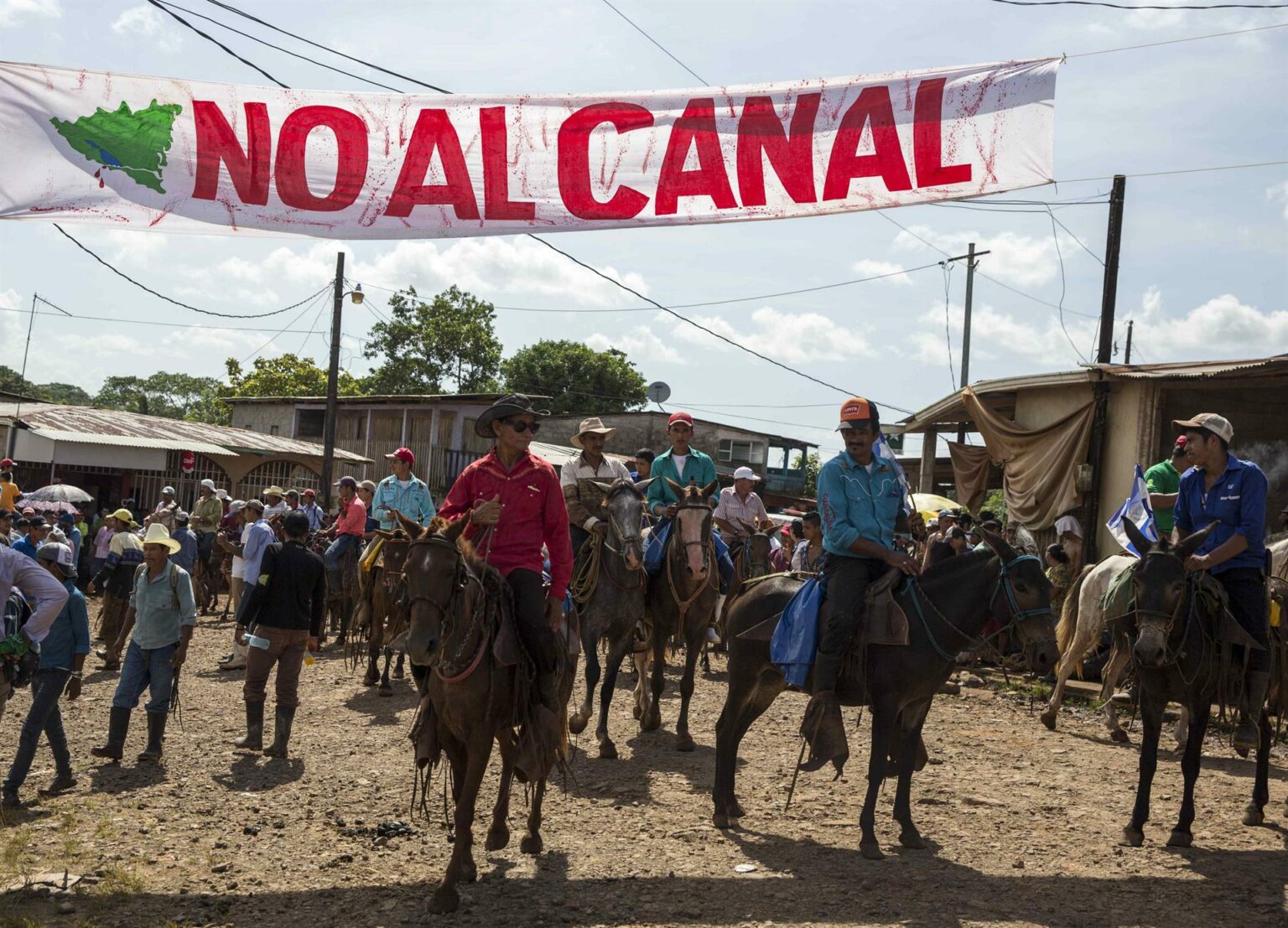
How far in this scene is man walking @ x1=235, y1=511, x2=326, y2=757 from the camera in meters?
9.61

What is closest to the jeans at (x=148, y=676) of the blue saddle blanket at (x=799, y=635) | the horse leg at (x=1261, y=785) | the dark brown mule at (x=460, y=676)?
the dark brown mule at (x=460, y=676)

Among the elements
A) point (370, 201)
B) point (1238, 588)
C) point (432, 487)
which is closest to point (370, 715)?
point (370, 201)

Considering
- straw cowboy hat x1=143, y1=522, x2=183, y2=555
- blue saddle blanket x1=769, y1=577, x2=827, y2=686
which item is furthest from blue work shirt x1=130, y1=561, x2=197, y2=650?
blue saddle blanket x1=769, y1=577, x2=827, y2=686

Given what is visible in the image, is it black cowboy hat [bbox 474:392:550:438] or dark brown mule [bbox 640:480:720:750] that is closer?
black cowboy hat [bbox 474:392:550:438]

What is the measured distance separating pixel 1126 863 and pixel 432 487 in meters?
31.2

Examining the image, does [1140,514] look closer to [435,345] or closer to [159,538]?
[159,538]

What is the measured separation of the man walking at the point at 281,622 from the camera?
9609mm

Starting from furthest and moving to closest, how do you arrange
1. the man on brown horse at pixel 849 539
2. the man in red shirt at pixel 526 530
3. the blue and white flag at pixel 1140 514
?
the blue and white flag at pixel 1140 514 → the man on brown horse at pixel 849 539 → the man in red shirt at pixel 526 530

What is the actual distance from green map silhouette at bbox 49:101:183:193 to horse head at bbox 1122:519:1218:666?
22.8 ft

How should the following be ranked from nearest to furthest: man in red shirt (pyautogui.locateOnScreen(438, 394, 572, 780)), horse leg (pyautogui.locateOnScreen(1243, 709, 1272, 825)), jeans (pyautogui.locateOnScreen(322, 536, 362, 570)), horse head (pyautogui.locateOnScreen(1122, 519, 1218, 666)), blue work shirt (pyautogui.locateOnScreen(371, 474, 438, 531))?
man in red shirt (pyautogui.locateOnScreen(438, 394, 572, 780)) → horse head (pyautogui.locateOnScreen(1122, 519, 1218, 666)) → horse leg (pyautogui.locateOnScreen(1243, 709, 1272, 825)) → blue work shirt (pyautogui.locateOnScreen(371, 474, 438, 531)) → jeans (pyautogui.locateOnScreen(322, 536, 362, 570))

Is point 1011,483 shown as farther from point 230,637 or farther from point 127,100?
point 127,100

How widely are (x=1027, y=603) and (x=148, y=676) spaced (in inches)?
278

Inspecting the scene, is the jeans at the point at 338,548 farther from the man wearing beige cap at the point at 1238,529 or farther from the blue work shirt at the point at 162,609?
the man wearing beige cap at the point at 1238,529

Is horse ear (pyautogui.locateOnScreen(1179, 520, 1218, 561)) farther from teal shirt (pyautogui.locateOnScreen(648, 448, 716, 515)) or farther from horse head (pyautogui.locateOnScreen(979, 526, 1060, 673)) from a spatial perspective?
teal shirt (pyautogui.locateOnScreen(648, 448, 716, 515))
